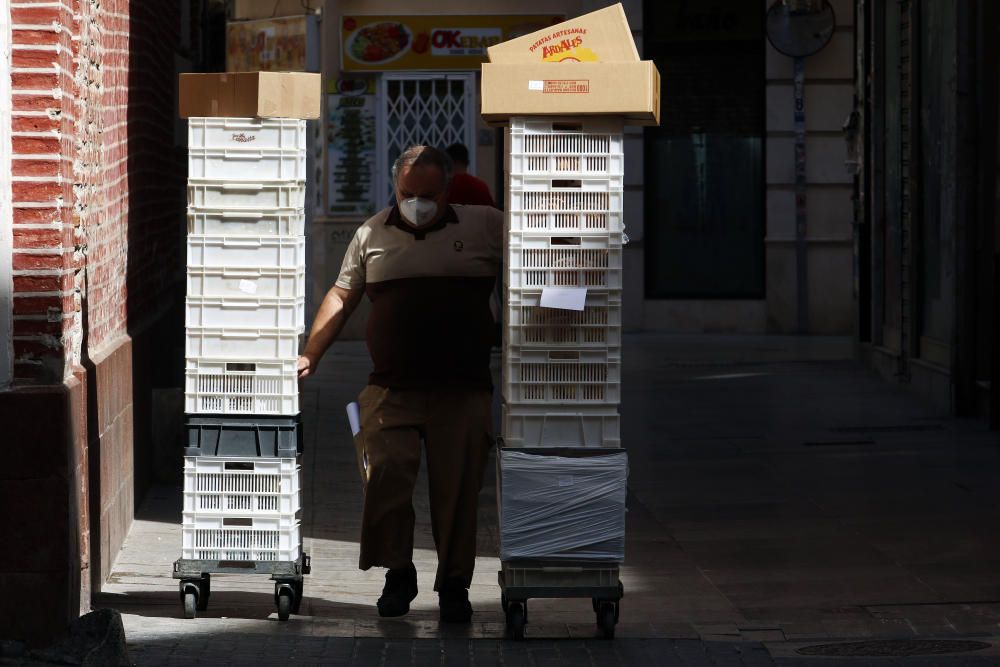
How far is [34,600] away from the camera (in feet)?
20.9

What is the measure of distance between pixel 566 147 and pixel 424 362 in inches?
41.3

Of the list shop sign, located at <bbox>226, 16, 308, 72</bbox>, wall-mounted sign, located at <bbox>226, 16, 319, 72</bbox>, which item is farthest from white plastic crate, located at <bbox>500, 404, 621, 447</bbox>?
shop sign, located at <bbox>226, 16, 308, 72</bbox>

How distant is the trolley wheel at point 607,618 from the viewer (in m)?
6.68

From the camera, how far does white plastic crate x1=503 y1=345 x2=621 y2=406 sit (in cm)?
674


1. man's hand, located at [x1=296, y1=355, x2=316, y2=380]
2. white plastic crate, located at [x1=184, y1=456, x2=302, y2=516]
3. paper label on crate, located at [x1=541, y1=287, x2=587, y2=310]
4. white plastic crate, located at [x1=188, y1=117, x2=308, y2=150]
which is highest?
white plastic crate, located at [x1=188, y1=117, x2=308, y2=150]

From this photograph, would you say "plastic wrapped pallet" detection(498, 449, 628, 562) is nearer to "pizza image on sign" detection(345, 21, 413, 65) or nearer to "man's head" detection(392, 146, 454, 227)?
"man's head" detection(392, 146, 454, 227)

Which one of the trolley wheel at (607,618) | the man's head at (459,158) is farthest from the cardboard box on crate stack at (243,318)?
the man's head at (459,158)

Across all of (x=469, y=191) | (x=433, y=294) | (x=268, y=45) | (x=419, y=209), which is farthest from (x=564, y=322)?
(x=268, y=45)

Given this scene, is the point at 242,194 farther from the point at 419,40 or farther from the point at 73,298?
the point at 419,40

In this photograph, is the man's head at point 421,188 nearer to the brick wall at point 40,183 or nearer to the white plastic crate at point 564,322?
the white plastic crate at point 564,322

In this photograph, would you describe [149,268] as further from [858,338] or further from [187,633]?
[858,338]

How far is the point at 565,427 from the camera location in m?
6.79

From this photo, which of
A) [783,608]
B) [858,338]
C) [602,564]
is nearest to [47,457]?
[602,564]

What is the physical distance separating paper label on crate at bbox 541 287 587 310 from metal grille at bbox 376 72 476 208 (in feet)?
47.3
